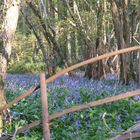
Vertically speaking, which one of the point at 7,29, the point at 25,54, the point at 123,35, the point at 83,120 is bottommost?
the point at 83,120

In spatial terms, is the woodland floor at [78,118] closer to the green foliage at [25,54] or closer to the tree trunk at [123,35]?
the tree trunk at [123,35]

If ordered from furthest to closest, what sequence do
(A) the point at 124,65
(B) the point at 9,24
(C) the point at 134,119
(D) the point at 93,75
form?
(D) the point at 93,75
(A) the point at 124,65
(C) the point at 134,119
(B) the point at 9,24

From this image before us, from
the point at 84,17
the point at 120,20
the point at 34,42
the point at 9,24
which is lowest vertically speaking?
the point at 9,24

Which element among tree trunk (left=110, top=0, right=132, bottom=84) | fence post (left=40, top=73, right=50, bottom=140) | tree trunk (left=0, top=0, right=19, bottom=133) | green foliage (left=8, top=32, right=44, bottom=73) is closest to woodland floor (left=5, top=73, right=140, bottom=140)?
tree trunk (left=0, top=0, right=19, bottom=133)

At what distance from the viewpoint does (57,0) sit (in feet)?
66.8

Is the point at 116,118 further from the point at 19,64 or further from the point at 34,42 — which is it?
the point at 34,42

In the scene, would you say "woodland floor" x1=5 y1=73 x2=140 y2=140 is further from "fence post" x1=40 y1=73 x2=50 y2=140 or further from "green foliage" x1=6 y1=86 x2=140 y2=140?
"fence post" x1=40 y1=73 x2=50 y2=140

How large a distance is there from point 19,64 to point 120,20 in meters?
18.7

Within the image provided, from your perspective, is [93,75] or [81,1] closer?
[93,75]

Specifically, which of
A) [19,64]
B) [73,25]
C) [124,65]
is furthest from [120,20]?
[19,64]

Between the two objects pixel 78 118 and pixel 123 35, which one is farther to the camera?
pixel 123 35

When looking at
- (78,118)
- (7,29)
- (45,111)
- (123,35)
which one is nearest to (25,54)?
(123,35)

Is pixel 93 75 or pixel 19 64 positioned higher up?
pixel 19 64

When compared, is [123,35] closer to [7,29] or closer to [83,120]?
[83,120]
